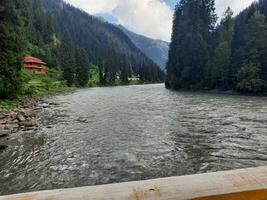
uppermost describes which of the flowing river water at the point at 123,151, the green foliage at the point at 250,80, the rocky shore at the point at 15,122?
the green foliage at the point at 250,80

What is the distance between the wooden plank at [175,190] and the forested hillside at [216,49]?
47216 millimetres

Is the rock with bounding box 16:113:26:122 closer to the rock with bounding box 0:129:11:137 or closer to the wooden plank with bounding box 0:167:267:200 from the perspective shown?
the rock with bounding box 0:129:11:137

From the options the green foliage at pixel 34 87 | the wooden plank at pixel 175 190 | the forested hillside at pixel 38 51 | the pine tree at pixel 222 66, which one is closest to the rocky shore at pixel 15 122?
the forested hillside at pixel 38 51

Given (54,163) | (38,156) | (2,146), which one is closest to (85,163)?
(54,163)

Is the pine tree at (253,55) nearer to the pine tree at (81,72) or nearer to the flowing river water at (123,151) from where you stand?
the flowing river water at (123,151)

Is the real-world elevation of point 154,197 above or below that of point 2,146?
above

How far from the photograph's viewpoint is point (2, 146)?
13383 millimetres

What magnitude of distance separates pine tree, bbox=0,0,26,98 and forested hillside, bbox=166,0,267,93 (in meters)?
36.8

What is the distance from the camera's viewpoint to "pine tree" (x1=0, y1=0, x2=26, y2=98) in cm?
2591

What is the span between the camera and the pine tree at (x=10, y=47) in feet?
85.0

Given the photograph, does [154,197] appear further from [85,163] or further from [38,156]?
[38,156]

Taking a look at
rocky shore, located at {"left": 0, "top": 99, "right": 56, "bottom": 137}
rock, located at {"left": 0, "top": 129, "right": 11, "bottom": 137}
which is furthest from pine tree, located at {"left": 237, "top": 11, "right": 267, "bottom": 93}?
rock, located at {"left": 0, "top": 129, "right": 11, "bottom": 137}

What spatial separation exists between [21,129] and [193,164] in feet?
41.6

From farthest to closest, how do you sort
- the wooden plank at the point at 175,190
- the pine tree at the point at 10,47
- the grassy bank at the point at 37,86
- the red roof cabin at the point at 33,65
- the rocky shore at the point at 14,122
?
the red roof cabin at the point at 33,65
the grassy bank at the point at 37,86
the pine tree at the point at 10,47
the rocky shore at the point at 14,122
the wooden plank at the point at 175,190
